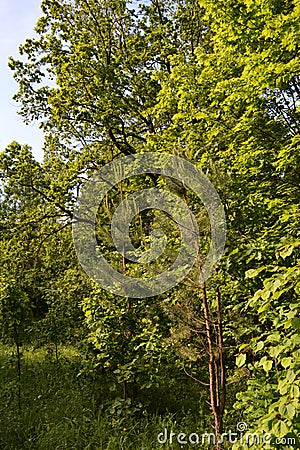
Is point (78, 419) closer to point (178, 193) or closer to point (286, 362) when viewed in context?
point (178, 193)

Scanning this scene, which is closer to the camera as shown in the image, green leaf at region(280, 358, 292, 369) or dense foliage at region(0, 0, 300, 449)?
green leaf at region(280, 358, 292, 369)

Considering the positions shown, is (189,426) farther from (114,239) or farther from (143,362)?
(114,239)

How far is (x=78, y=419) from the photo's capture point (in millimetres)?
5238

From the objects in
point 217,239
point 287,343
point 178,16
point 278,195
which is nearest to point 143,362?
point 217,239

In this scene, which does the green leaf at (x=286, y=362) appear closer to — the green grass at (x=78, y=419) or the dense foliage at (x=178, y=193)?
the dense foliage at (x=178, y=193)

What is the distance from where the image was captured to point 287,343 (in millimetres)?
2016

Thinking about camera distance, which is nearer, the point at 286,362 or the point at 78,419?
the point at 286,362

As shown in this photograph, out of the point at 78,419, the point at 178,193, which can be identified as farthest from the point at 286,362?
the point at 78,419

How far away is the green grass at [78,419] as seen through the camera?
14.9 ft

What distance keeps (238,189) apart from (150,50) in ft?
22.0

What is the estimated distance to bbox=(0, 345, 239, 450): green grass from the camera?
4535 millimetres

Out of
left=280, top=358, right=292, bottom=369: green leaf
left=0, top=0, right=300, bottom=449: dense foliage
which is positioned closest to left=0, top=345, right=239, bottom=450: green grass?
left=0, top=0, right=300, bottom=449: dense foliage

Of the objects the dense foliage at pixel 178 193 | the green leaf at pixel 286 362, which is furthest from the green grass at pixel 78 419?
the green leaf at pixel 286 362

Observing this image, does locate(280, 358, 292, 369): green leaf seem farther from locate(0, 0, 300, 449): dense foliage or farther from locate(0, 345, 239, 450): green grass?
locate(0, 345, 239, 450): green grass
